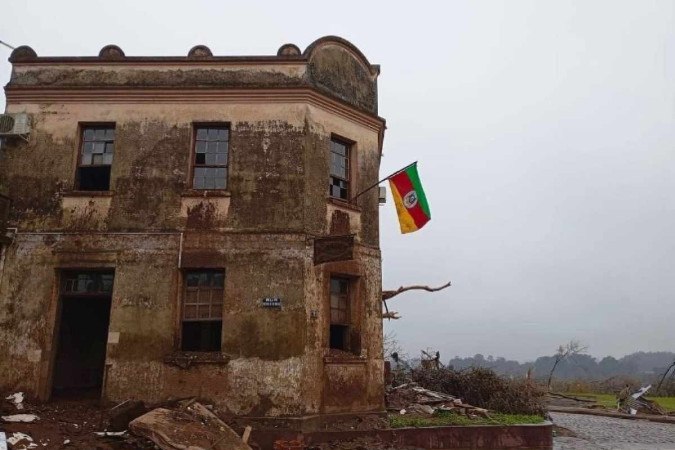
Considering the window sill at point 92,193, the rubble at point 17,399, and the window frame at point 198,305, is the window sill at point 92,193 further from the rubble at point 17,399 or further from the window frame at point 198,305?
the rubble at point 17,399

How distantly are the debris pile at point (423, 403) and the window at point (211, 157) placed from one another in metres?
7.16

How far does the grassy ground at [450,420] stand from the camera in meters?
12.8

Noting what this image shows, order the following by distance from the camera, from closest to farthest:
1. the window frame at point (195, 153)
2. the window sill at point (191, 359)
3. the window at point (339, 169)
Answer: the window sill at point (191, 359)
the window frame at point (195, 153)
the window at point (339, 169)

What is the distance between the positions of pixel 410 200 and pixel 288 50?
4.63 metres

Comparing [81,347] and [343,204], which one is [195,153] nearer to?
[343,204]

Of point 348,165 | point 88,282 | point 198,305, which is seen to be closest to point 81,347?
point 88,282

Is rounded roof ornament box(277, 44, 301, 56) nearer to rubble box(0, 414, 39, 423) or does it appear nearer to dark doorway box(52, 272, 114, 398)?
dark doorway box(52, 272, 114, 398)

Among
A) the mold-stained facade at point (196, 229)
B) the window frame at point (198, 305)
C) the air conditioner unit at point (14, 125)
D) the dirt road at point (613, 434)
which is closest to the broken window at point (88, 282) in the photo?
the mold-stained facade at point (196, 229)

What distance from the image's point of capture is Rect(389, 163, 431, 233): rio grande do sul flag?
44.2 ft

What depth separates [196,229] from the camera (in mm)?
12602

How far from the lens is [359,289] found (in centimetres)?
1349

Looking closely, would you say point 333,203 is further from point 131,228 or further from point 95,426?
point 95,426

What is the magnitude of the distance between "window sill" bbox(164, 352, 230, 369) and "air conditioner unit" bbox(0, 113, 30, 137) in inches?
246

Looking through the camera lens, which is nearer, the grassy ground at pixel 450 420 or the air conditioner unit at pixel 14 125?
the grassy ground at pixel 450 420
